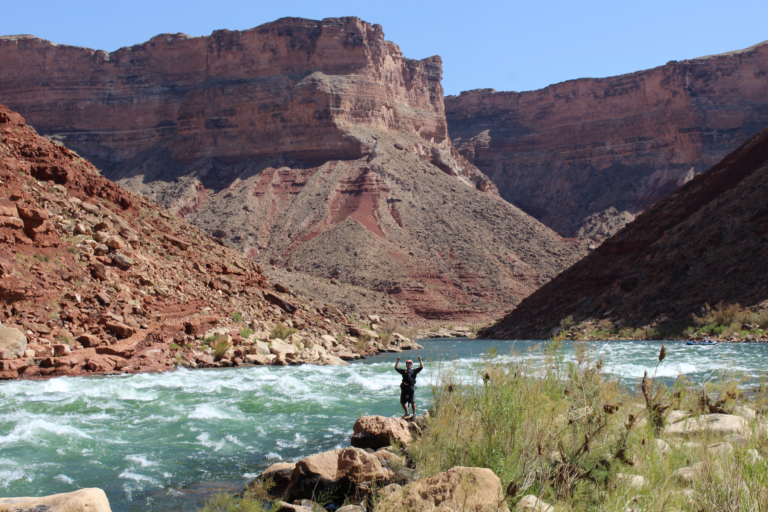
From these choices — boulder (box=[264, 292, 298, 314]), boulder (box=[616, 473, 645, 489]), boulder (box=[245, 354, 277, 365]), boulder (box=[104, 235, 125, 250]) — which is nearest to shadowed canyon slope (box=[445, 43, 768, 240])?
boulder (box=[264, 292, 298, 314])

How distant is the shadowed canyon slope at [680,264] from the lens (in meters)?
28.7

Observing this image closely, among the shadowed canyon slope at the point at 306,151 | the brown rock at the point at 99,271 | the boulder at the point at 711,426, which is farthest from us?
the shadowed canyon slope at the point at 306,151

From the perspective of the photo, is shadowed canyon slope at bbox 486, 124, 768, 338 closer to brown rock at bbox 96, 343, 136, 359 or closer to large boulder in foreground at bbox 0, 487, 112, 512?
brown rock at bbox 96, 343, 136, 359

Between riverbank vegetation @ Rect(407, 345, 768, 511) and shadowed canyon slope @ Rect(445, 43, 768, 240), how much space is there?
8286cm

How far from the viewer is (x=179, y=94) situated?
9144 centimetres

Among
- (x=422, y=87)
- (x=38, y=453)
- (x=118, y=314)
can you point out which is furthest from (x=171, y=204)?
(x=38, y=453)

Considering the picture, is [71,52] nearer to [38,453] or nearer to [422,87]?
[422,87]

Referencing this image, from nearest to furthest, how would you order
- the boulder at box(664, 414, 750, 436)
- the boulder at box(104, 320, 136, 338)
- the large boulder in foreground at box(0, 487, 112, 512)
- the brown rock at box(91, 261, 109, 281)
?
1. the large boulder in foreground at box(0, 487, 112, 512)
2. the boulder at box(664, 414, 750, 436)
3. the boulder at box(104, 320, 136, 338)
4. the brown rock at box(91, 261, 109, 281)

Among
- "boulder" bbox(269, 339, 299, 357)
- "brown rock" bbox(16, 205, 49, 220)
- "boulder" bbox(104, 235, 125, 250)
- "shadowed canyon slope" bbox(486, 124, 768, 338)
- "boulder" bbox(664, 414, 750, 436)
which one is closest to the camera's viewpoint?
"boulder" bbox(664, 414, 750, 436)

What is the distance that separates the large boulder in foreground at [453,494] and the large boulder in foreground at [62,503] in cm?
257

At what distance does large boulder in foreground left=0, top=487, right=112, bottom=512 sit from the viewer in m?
5.83

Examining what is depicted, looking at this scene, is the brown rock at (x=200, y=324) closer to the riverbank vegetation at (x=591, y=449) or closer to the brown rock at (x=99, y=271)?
the brown rock at (x=99, y=271)

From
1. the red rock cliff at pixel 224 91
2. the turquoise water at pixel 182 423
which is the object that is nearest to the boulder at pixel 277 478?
the turquoise water at pixel 182 423

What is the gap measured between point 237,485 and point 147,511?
1.30 metres
